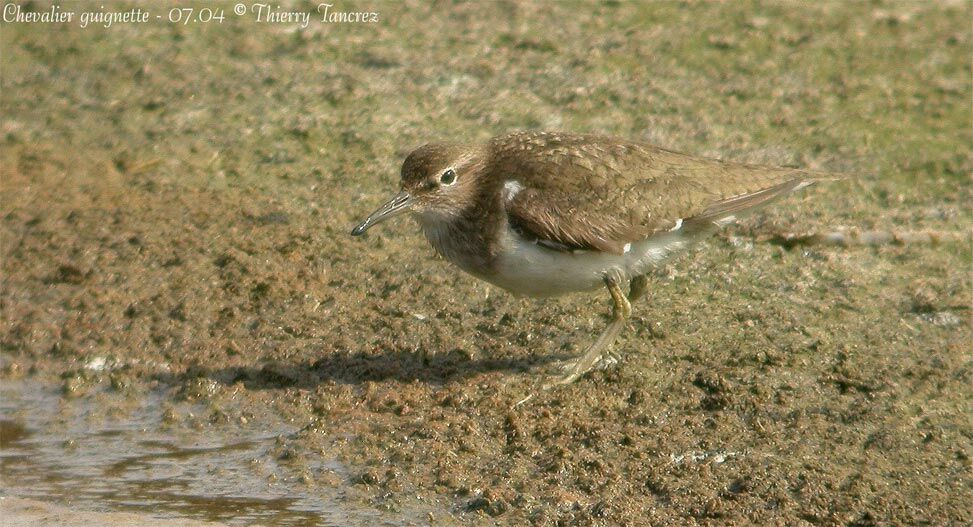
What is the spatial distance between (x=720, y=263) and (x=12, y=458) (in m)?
3.99

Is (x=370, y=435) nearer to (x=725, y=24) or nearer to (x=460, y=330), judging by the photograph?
(x=460, y=330)

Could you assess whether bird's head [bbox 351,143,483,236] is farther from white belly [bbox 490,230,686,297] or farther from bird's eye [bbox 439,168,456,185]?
white belly [bbox 490,230,686,297]

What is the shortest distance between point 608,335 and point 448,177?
1152 mm

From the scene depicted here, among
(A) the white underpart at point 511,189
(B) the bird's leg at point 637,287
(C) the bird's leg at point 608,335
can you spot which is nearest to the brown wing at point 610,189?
(A) the white underpart at point 511,189

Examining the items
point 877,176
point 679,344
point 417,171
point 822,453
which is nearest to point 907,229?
point 877,176

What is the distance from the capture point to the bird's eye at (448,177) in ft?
21.5

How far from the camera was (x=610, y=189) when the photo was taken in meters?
6.37

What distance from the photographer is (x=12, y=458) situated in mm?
6215

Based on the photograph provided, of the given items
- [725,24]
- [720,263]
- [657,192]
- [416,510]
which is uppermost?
[725,24]

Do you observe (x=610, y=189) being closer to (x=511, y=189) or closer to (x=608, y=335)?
(x=511, y=189)

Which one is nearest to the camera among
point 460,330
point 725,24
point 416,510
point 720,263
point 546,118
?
point 416,510

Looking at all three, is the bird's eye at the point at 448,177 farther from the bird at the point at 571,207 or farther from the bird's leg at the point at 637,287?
the bird's leg at the point at 637,287

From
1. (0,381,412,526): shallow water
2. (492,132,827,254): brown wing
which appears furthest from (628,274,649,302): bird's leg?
(0,381,412,526): shallow water

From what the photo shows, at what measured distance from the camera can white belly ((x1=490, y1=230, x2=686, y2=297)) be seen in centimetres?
620
